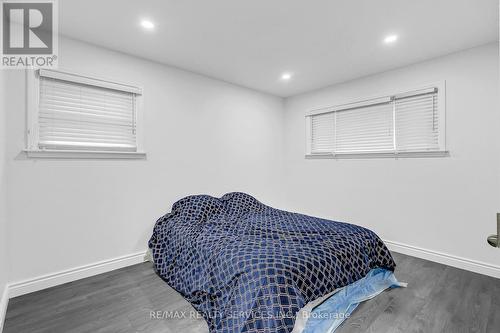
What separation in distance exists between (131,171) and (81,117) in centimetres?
76

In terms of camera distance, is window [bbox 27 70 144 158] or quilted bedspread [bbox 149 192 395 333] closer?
quilted bedspread [bbox 149 192 395 333]

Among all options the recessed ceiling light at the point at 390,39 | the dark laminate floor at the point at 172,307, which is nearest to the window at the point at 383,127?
the recessed ceiling light at the point at 390,39

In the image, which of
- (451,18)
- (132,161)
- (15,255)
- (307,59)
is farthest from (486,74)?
(15,255)

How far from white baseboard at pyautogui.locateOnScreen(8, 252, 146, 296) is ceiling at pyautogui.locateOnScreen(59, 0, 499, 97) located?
7.89ft

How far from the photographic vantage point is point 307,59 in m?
3.08

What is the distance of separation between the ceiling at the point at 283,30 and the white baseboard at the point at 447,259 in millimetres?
2414

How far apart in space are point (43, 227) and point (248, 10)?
A: 2.79m

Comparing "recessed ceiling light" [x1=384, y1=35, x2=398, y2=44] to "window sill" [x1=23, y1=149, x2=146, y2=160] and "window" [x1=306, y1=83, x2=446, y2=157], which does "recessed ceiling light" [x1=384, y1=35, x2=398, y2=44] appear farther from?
"window sill" [x1=23, y1=149, x2=146, y2=160]

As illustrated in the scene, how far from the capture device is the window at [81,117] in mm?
2338

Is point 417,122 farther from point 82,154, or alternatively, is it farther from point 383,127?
point 82,154

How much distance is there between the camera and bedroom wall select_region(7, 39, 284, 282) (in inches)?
89.2

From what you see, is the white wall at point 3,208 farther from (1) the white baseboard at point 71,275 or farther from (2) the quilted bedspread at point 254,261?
(2) the quilted bedspread at point 254,261

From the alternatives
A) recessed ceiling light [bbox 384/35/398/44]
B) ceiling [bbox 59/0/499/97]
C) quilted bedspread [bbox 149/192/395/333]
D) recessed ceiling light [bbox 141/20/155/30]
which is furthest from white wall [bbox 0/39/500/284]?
recessed ceiling light [bbox 384/35/398/44]

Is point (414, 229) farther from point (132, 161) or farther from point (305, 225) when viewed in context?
point (132, 161)
